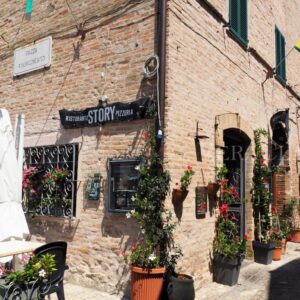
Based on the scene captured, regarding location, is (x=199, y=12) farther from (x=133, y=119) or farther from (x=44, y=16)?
(x=44, y=16)

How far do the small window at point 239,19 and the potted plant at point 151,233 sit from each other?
3.70 meters

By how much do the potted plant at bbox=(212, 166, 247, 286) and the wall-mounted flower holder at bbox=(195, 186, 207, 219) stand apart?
2.05 feet

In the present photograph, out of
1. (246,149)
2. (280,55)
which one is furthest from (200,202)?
(280,55)

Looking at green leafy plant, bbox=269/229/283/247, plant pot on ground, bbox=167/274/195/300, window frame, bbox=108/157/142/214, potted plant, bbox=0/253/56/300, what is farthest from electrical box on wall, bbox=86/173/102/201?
green leafy plant, bbox=269/229/283/247

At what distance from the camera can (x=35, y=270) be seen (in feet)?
13.1

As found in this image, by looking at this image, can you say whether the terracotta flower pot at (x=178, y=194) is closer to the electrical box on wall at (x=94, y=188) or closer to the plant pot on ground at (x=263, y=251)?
the electrical box on wall at (x=94, y=188)

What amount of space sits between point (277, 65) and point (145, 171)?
21.9ft

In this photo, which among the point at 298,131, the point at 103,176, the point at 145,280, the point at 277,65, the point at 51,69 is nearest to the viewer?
the point at 145,280

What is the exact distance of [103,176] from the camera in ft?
20.8

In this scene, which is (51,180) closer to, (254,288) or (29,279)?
(29,279)

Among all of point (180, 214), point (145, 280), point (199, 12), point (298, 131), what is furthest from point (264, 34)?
point (145, 280)

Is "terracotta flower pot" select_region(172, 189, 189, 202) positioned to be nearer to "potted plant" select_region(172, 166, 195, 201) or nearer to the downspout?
"potted plant" select_region(172, 166, 195, 201)

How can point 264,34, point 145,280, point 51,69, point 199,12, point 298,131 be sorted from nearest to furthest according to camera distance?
point 145,280
point 199,12
point 51,69
point 264,34
point 298,131

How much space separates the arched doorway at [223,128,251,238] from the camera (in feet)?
28.6
